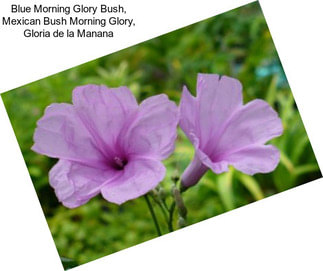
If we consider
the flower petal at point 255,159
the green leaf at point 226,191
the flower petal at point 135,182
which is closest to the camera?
the flower petal at point 135,182

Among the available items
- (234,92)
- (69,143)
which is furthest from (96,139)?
(234,92)

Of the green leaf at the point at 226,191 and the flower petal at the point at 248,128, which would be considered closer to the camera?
the flower petal at the point at 248,128

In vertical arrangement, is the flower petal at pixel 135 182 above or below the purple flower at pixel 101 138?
below

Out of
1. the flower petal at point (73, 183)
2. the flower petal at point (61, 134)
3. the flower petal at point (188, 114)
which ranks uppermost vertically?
the flower petal at point (61, 134)

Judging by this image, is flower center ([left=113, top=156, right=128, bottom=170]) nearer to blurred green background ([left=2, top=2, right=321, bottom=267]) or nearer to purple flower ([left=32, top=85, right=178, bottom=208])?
purple flower ([left=32, top=85, right=178, bottom=208])

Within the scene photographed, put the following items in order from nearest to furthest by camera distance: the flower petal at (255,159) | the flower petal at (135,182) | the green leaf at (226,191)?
1. the flower petal at (135,182)
2. the flower petal at (255,159)
3. the green leaf at (226,191)

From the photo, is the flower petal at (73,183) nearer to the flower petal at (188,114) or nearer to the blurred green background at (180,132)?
the flower petal at (188,114)

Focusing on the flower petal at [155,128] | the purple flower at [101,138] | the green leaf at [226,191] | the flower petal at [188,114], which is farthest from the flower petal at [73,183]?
the green leaf at [226,191]

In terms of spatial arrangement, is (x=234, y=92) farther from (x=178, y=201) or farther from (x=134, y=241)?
(x=134, y=241)
